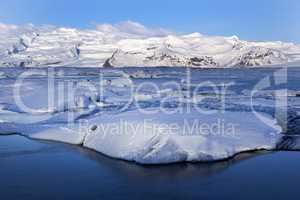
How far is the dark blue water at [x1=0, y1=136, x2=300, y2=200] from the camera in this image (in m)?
7.03

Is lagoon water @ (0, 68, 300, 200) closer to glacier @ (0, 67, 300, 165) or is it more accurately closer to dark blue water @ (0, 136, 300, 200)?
dark blue water @ (0, 136, 300, 200)

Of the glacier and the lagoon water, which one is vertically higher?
the glacier

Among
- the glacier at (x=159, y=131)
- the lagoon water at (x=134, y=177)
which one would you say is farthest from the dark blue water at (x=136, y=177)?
the glacier at (x=159, y=131)

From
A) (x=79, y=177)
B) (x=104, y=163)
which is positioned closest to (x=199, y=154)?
(x=104, y=163)

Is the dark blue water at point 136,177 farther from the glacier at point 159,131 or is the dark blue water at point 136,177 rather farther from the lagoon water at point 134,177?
the glacier at point 159,131

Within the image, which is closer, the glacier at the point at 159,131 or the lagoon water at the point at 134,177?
the lagoon water at the point at 134,177

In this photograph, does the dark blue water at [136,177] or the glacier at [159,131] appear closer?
the dark blue water at [136,177]

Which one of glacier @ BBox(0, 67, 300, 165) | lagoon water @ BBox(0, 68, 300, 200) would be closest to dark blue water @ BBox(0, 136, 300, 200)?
lagoon water @ BBox(0, 68, 300, 200)

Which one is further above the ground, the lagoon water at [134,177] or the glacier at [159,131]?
the glacier at [159,131]

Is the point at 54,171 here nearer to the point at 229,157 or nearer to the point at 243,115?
the point at 229,157

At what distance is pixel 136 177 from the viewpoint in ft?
26.1

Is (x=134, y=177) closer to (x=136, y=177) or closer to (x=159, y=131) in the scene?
(x=136, y=177)

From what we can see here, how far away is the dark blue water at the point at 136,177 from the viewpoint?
7.03 metres

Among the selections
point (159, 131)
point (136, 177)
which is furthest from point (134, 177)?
point (159, 131)
